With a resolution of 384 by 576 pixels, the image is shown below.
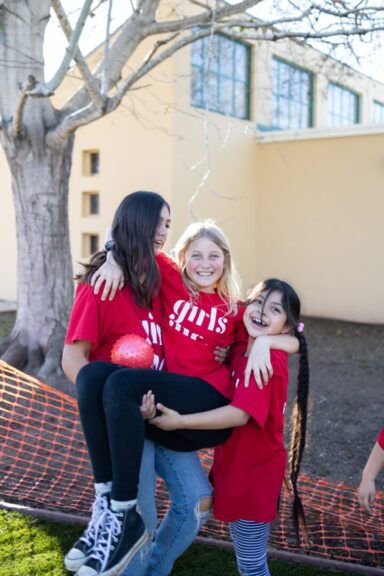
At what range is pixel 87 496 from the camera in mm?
4242

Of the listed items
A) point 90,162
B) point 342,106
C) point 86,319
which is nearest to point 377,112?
point 342,106

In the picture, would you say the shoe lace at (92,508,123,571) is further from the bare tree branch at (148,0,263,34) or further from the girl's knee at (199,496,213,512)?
the bare tree branch at (148,0,263,34)

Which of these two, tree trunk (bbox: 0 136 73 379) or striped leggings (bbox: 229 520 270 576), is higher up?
tree trunk (bbox: 0 136 73 379)

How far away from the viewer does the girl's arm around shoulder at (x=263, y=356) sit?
2525 mm

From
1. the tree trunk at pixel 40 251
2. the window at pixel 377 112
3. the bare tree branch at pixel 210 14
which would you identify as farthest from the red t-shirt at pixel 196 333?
the window at pixel 377 112

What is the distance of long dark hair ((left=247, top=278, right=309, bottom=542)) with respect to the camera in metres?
2.72

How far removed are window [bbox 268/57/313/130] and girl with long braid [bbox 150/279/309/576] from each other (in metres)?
9.98

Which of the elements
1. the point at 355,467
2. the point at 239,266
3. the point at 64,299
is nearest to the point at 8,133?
the point at 64,299

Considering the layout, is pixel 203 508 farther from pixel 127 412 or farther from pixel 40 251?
pixel 40 251

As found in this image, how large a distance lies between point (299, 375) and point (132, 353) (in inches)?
30.7

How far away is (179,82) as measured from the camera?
10352 millimetres

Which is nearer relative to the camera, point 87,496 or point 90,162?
point 87,496

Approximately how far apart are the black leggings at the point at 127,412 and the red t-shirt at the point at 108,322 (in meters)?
0.17

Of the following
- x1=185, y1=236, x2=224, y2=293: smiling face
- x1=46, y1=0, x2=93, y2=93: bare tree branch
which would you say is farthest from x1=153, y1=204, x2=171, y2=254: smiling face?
x1=46, y1=0, x2=93, y2=93: bare tree branch
